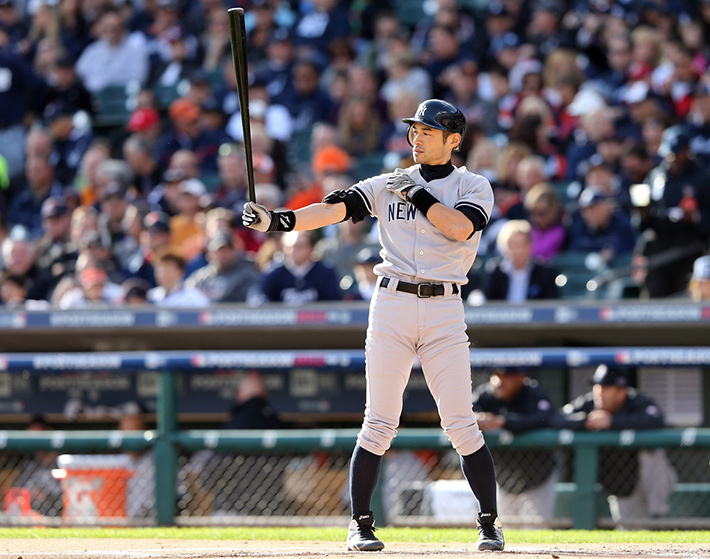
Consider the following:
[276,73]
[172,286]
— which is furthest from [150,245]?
[276,73]

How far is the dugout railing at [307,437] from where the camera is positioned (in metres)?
6.30

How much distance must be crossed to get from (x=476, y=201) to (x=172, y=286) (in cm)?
406

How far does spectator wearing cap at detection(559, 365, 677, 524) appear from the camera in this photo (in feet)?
20.9

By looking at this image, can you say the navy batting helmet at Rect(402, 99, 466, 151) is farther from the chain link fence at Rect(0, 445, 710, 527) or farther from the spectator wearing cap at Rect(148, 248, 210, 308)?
the spectator wearing cap at Rect(148, 248, 210, 308)

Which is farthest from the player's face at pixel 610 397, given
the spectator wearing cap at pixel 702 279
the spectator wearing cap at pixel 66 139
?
the spectator wearing cap at pixel 66 139

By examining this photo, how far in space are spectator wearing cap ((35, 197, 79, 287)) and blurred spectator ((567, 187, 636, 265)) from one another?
387 centimetres

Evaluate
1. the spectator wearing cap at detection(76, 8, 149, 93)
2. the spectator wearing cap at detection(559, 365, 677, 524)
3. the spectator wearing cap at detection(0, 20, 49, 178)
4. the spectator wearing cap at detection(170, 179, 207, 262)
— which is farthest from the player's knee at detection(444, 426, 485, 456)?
the spectator wearing cap at detection(76, 8, 149, 93)

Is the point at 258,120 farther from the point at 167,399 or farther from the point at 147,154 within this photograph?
the point at 167,399

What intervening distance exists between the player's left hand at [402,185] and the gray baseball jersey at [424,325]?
3.5 inches

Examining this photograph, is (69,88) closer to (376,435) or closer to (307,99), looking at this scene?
(307,99)

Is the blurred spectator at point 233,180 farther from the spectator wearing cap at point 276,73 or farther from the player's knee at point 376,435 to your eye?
the player's knee at point 376,435

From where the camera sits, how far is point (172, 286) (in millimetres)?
7992

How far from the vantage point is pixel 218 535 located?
5707 mm

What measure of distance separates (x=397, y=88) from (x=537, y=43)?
4.48 feet
